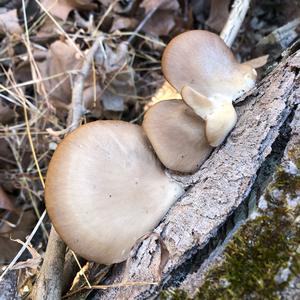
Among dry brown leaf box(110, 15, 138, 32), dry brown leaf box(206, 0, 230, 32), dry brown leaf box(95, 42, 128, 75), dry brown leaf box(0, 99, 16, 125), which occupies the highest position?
dry brown leaf box(206, 0, 230, 32)

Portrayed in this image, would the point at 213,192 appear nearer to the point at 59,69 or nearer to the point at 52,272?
the point at 52,272

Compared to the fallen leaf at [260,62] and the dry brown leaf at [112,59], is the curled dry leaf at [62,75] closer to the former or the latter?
the dry brown leaf at [112,59]

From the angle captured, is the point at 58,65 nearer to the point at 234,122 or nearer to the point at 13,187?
the point at 13,187

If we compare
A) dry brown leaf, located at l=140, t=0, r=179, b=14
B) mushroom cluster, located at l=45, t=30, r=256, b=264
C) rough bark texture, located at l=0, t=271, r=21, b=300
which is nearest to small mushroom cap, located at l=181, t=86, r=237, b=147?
mushroom cluster, located at l=45, t=30, r=256, b=264

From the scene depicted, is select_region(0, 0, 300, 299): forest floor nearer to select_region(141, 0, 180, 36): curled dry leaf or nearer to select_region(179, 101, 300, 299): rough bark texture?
select_region(141, 0, 180, 36): curled dry leaf

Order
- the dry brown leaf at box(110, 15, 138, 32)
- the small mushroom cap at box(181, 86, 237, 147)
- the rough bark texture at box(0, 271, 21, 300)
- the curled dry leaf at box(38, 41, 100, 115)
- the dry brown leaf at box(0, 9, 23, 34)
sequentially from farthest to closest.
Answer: the dry brown leaf at box(110, 15, 138, 32), the dry brown leaf at box(0, 9, 23, 34), the curled dry leaf at box(38, 41, 100, 115), the rough bark texture at box(0, 271, 21, 300), the small mushroom cap at box(181, 86, 237, 147)
